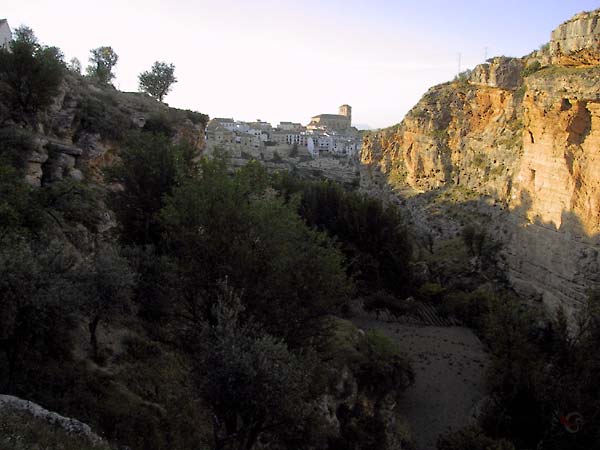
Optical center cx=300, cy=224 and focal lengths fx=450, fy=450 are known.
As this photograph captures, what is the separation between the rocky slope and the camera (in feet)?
67.8

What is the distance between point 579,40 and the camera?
875 inches

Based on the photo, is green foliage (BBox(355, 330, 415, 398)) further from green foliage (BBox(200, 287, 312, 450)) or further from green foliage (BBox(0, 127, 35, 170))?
green foliage (BBox(0, 127, 35, 170))

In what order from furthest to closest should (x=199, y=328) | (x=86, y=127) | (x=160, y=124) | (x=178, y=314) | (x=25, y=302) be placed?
1. (x=160, y=124)
2. (x=86, y=127)
3. (x=178, y=314)
4. (x=199, y=328)
5. (x=25, y=302)

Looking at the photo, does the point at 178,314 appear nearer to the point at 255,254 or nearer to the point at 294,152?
the point at 255,254

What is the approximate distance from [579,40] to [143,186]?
2176 cm

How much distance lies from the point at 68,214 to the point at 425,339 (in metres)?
16.5

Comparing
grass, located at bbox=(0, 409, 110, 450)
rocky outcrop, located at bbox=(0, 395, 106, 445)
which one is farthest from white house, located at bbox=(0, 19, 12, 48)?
grass, located at bbox=(0, 409, 110, 450)

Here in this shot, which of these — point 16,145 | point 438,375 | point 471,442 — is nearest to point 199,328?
point 471,442

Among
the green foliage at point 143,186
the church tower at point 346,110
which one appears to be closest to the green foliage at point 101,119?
the green foliage at point 143,186

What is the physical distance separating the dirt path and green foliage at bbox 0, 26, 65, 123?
55.8ft

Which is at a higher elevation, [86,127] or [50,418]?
[86,127]

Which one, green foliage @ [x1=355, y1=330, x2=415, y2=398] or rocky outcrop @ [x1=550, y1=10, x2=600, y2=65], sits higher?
rocky outcrop @ [x1=550, y1=10, x2=600, y2=65]

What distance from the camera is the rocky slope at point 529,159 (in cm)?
2067

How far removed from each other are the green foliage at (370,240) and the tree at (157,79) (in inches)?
904
